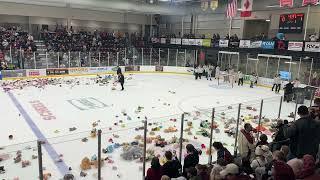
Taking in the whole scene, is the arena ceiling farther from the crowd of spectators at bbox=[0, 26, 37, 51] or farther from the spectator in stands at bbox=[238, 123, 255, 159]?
the spectator in stands at bbox=[238, 123, 255, 159]

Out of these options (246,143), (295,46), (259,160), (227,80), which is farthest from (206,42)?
(259,160)

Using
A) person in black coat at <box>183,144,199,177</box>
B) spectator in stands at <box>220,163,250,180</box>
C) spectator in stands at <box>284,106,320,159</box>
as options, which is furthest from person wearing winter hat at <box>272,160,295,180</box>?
person in black coat at <box>183,144,199,177</box>

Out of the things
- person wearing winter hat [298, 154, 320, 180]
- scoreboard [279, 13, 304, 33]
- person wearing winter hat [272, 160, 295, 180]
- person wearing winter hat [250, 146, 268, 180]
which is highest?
scoreboard [279, 13, 304, 33]

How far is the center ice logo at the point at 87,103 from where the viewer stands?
13.2m

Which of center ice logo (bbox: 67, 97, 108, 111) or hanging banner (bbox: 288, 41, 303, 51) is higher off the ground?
hanging banner (bbox: 288, 41, 303, 51)

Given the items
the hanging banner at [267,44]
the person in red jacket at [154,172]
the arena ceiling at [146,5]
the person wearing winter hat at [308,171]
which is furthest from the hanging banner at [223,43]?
the person in red jacket at [154,172]

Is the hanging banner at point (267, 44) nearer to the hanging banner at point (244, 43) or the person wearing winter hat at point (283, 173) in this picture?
the hanging banner at point (244, 43)

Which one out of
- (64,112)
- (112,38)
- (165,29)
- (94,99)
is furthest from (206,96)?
(165,29)

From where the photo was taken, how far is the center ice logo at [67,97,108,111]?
43.2ft

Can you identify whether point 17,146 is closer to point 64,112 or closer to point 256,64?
point 64,112

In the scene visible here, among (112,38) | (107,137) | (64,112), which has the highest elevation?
(112,38)

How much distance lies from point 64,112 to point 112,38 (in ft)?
65.3

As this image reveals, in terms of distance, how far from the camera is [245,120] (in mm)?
10469

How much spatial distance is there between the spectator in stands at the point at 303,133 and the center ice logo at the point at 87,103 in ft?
31.0
